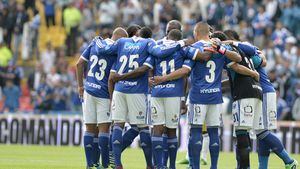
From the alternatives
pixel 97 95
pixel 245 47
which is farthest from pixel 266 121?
pixel 97 95

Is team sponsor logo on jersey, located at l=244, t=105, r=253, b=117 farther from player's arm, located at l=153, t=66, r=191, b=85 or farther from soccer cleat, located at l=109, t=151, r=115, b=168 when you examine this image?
soccer cleat, located at l=109, t=151, r=115, b=168

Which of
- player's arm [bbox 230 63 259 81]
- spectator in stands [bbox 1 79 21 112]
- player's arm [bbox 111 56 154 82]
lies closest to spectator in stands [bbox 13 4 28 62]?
spectator in stands [bbox 1 79 21 112]

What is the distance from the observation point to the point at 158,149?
18531 mm

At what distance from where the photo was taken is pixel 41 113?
111 ft

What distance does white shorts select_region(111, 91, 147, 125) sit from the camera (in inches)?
746

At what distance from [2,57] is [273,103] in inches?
777

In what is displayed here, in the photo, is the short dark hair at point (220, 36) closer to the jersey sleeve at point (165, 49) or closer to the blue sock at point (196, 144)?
the jersey sleeve at point (165, 49)

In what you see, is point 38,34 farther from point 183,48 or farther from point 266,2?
point 183,48

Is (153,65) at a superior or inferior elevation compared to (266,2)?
inferior

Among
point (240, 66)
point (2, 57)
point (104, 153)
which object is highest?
point (2, 57)

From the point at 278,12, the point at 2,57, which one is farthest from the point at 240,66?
the point at 2,57

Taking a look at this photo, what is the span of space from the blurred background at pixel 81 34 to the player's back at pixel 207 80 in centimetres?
1178

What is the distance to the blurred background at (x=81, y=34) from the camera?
33372mm

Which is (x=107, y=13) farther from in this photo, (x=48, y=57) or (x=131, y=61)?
(x=131, y=61)
